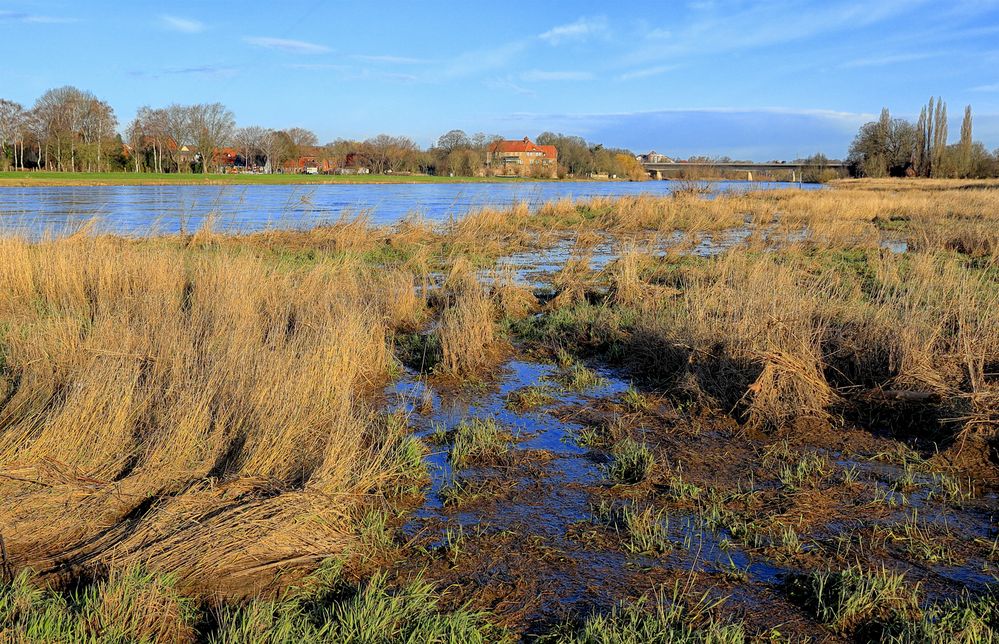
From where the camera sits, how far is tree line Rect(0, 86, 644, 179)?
210 feet

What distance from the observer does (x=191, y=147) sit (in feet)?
258

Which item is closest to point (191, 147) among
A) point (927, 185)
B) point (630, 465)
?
point (927, 185)

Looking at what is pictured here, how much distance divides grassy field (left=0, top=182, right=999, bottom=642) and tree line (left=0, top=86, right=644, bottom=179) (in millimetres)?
67663

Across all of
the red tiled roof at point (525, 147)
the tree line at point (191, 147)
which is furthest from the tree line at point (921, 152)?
the red tiled roof at point (525, 147)

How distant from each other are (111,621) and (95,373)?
2.35m

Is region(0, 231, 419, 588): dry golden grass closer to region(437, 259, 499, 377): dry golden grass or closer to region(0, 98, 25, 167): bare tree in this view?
region(437, 259, 499, 377): dry golden grass

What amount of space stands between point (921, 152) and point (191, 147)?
7354cm

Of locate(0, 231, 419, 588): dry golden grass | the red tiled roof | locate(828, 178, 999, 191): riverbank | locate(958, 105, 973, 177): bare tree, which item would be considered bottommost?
locate(0, 231, 419, 588): dry golden grass

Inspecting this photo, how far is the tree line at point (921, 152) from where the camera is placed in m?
62.5

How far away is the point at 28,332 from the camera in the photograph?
6098 mm

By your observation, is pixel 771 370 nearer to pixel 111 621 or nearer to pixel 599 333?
pixel 599 333

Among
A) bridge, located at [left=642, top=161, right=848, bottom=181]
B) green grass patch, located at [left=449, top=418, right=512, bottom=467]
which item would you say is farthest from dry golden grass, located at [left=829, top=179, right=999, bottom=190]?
green grass patch, located at [left=449, top=418, right=512, bottom=467]

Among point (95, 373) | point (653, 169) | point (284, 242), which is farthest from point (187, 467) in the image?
point (653, 169)

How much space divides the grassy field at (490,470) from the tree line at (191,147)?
67.7 meters
